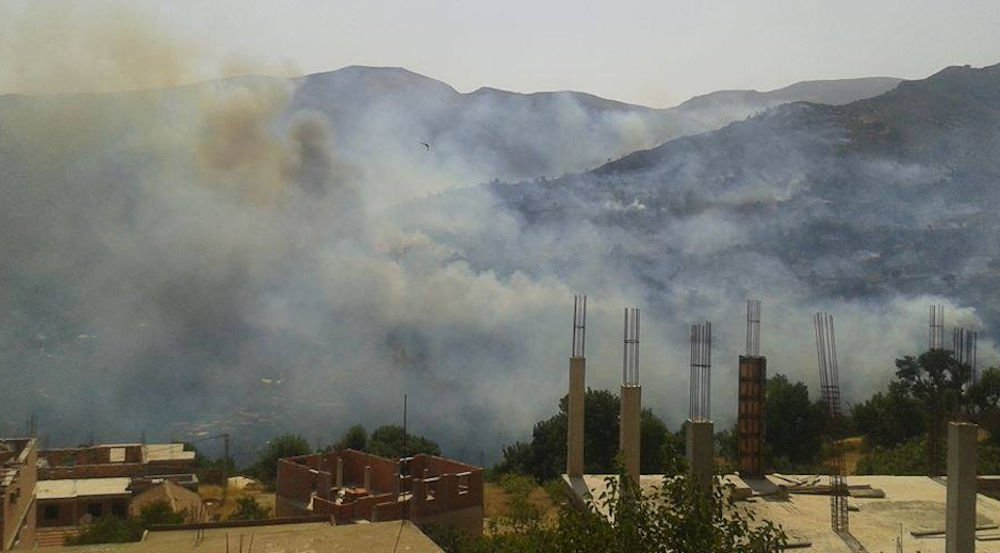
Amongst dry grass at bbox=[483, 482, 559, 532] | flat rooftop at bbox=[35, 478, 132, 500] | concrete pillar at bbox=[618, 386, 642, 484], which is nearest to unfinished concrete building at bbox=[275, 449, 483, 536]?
dry grass at bbox=[483, 482, 559, 532]

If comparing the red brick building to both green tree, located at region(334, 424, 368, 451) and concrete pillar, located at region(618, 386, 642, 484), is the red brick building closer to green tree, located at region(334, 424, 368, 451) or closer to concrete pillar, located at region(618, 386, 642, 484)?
green tree, located at region(334, 424, 368, 451)

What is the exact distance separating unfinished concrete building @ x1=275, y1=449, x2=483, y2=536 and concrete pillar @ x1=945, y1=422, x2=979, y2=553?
6.28 metres

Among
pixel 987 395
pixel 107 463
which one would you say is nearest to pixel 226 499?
pixel 107 463

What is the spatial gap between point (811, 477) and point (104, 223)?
28.2 m

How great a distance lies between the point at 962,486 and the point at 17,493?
1070cm

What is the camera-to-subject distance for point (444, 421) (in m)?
28.4

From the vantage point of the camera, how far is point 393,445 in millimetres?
20578

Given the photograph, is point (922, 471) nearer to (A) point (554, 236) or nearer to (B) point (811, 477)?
(B) point (811, 477)

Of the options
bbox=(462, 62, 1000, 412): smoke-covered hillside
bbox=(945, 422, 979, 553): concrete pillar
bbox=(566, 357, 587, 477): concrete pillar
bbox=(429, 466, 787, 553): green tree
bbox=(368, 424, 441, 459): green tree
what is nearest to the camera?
bbox=(429, 466, 787, 553): green tree

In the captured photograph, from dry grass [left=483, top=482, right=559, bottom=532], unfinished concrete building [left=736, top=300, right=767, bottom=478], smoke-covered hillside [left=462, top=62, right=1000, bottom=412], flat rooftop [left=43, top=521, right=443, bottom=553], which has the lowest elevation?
dry grass [left=483, top=482, right=559, bottom=532]

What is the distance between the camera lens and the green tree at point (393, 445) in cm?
1988

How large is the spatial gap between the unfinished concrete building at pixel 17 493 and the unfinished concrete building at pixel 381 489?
11.3ft

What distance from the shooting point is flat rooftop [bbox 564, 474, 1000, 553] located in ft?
26.9

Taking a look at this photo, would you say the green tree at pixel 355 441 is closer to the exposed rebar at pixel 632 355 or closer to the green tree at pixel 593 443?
the green tree at pixel 593 443
